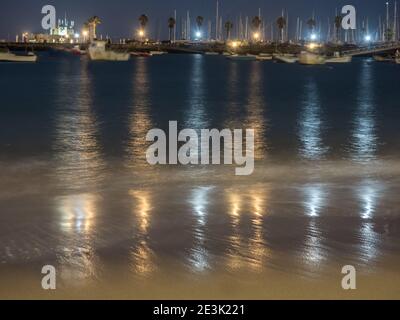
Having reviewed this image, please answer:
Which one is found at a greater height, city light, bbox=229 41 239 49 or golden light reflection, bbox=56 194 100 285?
city light, bbox=229 41 239 49

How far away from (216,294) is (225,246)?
5.13 ft

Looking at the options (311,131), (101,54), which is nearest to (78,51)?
(101,54)

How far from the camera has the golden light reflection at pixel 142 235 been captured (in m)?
7.88

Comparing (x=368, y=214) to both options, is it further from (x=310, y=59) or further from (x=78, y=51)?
(x=78, y=51)

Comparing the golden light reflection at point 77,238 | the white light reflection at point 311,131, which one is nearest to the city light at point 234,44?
the white light reflection at point 311,131

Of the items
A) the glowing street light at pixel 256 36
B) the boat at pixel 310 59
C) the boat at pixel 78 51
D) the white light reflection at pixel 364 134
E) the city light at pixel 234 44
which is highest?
the glowing street light at pixel 256 36

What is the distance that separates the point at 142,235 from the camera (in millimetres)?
9117

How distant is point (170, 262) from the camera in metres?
8.05

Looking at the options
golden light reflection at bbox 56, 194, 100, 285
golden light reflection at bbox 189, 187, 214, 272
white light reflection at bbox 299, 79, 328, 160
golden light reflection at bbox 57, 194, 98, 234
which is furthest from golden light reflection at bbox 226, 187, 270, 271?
white light reflection at bbox 299, 79, 328, 160

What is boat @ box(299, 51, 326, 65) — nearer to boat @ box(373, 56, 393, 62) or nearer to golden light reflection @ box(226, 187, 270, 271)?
boat @ box(373, 56, 393, 62)

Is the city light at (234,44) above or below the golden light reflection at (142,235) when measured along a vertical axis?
above

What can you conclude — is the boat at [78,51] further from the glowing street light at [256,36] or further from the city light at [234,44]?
the glowing street light at [256,36]

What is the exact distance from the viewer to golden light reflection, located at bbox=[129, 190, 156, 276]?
7.88 metres

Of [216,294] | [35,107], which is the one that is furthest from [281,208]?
[35,107]
